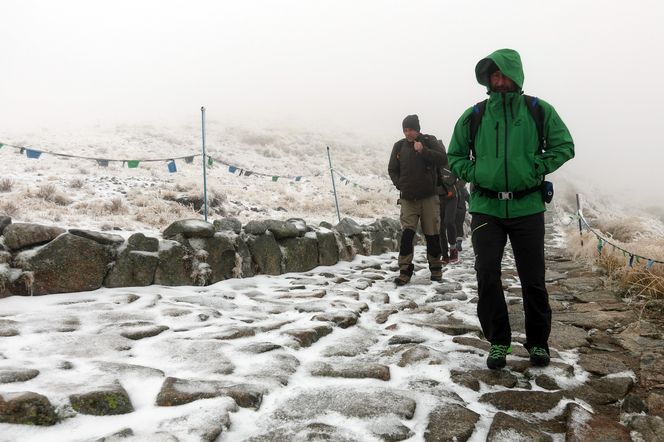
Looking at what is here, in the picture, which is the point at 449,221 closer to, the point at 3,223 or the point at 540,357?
the point at 540,357

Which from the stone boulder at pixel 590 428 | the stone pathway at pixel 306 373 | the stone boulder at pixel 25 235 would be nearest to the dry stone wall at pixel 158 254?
the stone boulder at pixel 25 235

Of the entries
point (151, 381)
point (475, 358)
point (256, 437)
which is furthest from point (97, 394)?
point (475, 358)

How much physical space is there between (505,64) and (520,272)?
1.36 m

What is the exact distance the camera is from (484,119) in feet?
9.75

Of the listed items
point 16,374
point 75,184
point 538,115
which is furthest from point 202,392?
point 75,184

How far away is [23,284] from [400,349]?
3285mm

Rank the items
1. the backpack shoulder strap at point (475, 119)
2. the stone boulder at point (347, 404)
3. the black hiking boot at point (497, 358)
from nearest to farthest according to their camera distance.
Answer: the stone boulder at point (347, 404), the black hiking boot at point (497, 358), the backpack shoulder strap at point (475, 119)

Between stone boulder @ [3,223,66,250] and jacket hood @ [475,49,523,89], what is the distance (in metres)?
3.98

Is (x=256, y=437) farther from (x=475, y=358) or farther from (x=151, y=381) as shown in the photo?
(x=475, y=358)

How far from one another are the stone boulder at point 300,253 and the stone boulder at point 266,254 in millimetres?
145

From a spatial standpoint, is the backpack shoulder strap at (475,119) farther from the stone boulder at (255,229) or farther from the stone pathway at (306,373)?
the stone boulder at (255,229)

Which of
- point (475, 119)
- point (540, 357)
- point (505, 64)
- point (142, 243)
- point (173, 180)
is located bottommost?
point (540, 357)

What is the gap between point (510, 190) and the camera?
112 inches

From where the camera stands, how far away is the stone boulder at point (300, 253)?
20.4 feet
